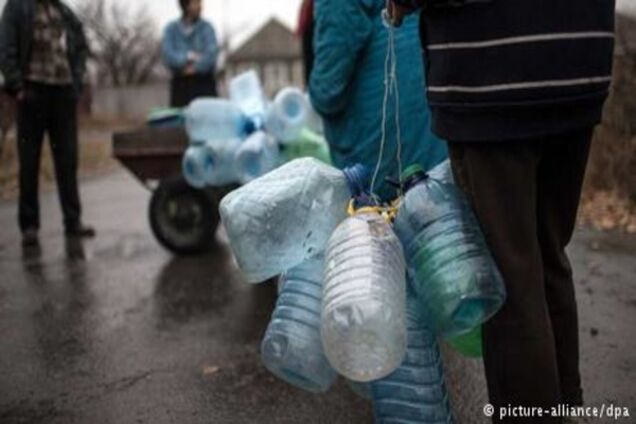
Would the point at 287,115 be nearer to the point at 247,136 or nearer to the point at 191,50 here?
the point at 247,136

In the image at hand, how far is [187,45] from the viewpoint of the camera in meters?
7.73

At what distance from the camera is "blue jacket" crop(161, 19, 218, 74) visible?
766 centimetres

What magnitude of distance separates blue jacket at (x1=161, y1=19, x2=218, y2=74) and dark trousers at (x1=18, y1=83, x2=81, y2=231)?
45.4 inches

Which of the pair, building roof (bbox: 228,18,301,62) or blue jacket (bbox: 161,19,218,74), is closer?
blue jacket (bbox: 161,19,218,74)

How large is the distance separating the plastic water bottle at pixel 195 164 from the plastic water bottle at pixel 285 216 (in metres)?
2.77

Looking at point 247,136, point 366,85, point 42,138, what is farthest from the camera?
point 42,138

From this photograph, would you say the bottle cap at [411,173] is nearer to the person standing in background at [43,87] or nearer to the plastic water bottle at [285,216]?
the plastic water bottle at [285,216]

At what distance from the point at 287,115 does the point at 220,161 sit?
0.52 meters

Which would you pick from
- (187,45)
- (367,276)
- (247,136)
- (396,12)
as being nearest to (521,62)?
(396,12)

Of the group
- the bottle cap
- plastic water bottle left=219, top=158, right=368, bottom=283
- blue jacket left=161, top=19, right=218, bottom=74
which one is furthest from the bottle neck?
blue jacket left=161, top=19, right=218, bottom=74

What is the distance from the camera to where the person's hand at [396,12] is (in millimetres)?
2451

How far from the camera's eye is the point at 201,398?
3439mm

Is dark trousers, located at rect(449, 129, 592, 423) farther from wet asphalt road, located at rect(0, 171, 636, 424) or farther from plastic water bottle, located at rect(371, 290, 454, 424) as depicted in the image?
wet asphalt road, located at rect(0, 171, 636, 424)

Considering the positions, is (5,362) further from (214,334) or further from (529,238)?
(529,238)
